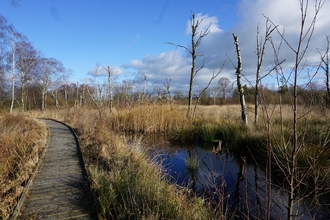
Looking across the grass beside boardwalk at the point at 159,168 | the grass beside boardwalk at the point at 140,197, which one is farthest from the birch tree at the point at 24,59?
the grass beside boardwalk at the point at 140,197

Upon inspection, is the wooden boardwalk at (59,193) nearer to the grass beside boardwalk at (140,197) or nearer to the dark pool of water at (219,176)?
the grass beside boardwalk at (140,197)

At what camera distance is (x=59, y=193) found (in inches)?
146

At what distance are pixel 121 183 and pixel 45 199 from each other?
124cm

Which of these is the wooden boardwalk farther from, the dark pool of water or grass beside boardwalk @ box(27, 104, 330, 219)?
the dark pool of water

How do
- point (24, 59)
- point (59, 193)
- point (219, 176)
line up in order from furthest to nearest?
point (24, 59) → point (219, 176) → point (59, 193)

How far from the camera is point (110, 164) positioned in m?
4.82

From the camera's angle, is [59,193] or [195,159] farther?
[195,159]

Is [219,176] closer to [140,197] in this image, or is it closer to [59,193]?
[140,197]

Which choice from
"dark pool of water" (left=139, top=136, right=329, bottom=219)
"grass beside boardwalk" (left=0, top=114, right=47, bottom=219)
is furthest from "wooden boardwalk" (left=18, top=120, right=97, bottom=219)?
"dark pool of water" (left=139, top=136, right=329, bottom=219)

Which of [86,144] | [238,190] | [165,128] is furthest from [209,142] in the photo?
[86,144]

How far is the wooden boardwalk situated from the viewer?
10.3 feet

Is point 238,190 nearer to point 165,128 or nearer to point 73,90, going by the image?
point 165,128

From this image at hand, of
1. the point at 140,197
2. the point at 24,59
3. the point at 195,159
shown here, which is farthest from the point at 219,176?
the point at 24,59

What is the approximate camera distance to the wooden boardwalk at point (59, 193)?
3.13 m
